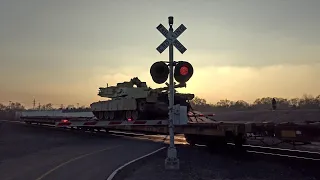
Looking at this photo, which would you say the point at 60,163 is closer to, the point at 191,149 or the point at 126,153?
the point at 126,153

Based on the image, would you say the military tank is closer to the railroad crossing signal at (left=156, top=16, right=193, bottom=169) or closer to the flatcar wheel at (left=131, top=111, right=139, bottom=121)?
the flatcar wheel at (left=131, top=111, right=139, bottom=121)

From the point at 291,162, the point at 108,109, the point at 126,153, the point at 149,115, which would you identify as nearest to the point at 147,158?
the point at 126,153

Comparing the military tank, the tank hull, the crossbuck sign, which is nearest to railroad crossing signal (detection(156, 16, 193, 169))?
the crossbuck sign

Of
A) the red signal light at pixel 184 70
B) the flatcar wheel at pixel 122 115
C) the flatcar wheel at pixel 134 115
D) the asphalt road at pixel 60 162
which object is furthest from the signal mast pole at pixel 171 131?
the flatcar wheel at pixel 122 115

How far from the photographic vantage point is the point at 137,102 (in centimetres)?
2555

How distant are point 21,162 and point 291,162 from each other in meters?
8.87

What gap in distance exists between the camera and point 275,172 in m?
11.3

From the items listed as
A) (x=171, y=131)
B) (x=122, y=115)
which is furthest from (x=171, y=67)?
(x=122, y=115)

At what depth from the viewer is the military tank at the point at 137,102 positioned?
2472 cm

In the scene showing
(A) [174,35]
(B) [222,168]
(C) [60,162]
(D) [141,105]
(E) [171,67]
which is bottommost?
(B) [222,168]

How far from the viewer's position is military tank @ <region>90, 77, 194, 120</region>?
81.1ft

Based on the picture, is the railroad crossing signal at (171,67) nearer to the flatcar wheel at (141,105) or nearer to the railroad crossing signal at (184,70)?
the railroad crossing signal at (184,70)

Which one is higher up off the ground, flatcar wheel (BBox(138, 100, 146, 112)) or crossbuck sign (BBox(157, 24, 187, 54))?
crossbuck sign (BBox(157, 24, 187, 54))

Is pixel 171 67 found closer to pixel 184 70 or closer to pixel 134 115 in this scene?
pixel 184 70
